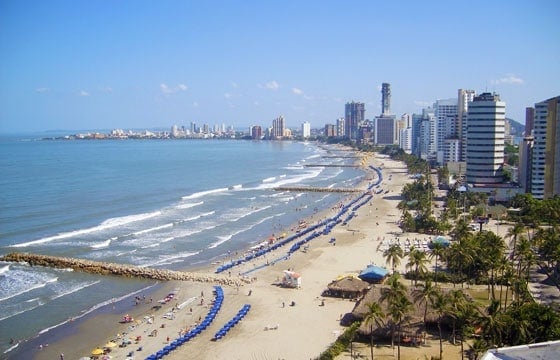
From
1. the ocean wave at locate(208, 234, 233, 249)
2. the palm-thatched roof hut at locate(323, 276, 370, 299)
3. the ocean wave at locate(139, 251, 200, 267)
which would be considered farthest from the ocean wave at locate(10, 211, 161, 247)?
the palm-thatched roof hut at locate(323, 276, 370, 299)

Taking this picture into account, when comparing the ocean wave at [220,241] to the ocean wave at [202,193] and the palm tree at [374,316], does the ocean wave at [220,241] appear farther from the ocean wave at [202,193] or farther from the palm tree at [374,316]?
the ocean wave at [202,193]

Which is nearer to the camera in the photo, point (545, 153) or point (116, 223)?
point (116, 223)

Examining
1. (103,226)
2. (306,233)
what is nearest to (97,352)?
(306,233)

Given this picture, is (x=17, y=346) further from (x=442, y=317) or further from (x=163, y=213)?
(x=163, y=213)

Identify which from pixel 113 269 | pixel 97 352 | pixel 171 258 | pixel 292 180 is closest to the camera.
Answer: pixel 97 352

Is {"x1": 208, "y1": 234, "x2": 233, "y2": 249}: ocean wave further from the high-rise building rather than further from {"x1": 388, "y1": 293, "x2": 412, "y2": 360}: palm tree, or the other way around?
the high-rise building

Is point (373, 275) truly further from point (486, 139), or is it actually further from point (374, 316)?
point (486, 139)

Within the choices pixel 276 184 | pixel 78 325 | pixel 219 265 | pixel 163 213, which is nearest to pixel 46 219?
pixel 163 213
